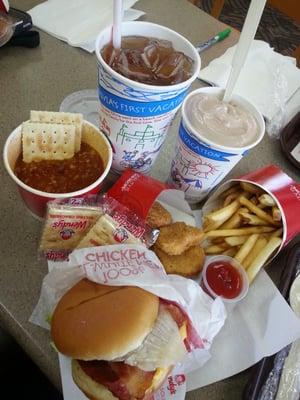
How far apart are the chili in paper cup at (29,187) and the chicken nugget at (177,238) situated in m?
0.15

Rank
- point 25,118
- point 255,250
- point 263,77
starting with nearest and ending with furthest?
point 255,250 < point 25,118 < point 263,77

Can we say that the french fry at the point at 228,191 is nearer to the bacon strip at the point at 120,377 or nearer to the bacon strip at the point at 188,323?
the bacon strip at the point at 188,323

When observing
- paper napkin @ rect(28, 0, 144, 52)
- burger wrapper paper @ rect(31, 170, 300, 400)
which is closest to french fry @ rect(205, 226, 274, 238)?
burger wrapper paper @ rect(31, 170, 300, 400)

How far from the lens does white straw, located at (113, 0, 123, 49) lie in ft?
2.10

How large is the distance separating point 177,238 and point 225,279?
0.12 meters

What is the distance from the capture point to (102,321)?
593 millimetres

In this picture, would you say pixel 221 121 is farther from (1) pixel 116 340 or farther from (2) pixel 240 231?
(1) pixel 116 340

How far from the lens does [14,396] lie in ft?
3.17

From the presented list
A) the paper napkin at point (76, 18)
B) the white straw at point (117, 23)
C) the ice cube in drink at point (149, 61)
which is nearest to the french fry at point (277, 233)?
the ice cube in drink at point (149, 61)

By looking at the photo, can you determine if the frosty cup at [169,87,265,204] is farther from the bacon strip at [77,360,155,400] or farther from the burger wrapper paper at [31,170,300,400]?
the bacon strip at [77,360,155,400]

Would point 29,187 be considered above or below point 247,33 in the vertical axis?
below

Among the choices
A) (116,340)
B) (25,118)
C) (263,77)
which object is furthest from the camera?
(263,77)

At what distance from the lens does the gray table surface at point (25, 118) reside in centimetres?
67

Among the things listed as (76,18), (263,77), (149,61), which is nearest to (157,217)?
(149,61)
